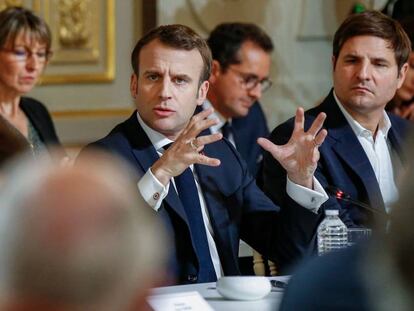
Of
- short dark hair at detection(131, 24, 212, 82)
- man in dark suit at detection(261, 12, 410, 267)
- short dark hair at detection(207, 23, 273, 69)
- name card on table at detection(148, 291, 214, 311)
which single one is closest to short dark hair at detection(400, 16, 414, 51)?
short dark hair at detection(207, 23, 273, 69)

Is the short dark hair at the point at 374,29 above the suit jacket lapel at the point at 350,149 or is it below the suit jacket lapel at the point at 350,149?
above

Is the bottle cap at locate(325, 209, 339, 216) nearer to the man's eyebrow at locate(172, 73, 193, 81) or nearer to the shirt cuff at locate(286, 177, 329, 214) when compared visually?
the shirt cuff at locate(286, 177, 329, 214)

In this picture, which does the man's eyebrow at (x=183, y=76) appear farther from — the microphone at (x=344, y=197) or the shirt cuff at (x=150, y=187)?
the microphone at (x=344, y=197)

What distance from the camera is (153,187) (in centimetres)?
242

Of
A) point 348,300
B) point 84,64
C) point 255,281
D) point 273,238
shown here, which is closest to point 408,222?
point 348,300

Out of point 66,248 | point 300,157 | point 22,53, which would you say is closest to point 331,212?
point 300,157

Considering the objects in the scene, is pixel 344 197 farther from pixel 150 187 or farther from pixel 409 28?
pixel 409 28

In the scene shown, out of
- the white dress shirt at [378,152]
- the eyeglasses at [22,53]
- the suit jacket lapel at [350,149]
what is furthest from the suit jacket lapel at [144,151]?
the eyeglasses at [22,53]

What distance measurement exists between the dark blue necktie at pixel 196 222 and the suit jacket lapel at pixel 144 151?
0.04 metres

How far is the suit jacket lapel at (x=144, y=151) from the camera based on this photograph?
8.14 feet

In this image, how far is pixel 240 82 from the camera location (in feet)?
13.6

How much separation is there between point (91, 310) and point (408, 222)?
0.30 meters

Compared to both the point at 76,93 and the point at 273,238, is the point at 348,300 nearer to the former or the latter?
the point at 273,238

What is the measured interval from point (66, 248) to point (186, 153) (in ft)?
5.39
